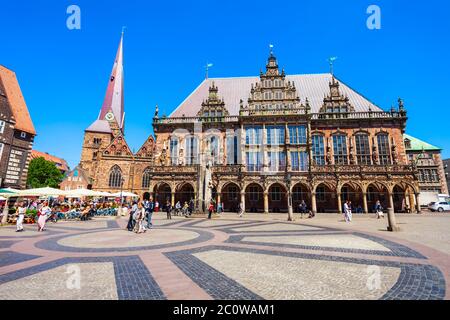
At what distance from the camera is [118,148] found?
46875 millimetres

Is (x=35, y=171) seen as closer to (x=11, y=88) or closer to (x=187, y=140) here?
(x=11, y=88)

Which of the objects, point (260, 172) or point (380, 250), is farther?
point (260, 172)

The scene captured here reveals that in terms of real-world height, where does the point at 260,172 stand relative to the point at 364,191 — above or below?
above

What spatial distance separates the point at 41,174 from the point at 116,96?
104 ft

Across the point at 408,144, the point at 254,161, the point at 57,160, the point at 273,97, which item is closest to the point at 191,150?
the point at 254,161

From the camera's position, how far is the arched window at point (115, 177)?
1763 inches

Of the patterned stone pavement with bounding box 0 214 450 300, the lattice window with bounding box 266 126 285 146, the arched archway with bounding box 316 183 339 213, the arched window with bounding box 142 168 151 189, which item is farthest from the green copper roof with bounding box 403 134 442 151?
the arched window with bounding box 142 168 151 189

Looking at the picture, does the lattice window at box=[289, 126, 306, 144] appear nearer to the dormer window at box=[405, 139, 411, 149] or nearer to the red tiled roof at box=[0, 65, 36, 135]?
the dormer window at box=[405, 139, 411, 149]

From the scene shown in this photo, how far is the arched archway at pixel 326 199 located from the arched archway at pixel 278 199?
14.3 feet

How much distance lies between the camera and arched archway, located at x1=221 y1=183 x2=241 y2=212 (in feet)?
107

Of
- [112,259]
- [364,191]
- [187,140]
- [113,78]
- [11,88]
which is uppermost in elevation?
[113,78]
